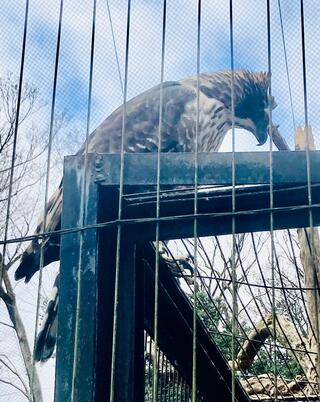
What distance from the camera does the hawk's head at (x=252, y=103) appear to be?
479 centimetres

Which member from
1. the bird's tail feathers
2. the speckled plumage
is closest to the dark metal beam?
the bird's tail feathers

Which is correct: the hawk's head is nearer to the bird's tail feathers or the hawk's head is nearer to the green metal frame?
the bird's tail feathers

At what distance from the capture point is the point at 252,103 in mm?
4980

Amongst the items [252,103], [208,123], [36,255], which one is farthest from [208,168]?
[252,103]

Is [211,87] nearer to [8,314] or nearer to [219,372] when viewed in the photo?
[219,372]

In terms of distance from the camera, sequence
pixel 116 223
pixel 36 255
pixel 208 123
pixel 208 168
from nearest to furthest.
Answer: pixel 116 223, pixel 208 168, pixel 36 255, pixel 208 123

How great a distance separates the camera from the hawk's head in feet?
15.7

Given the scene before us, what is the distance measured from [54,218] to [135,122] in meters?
1.21

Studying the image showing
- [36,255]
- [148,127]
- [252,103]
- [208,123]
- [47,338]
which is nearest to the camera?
[47,338]

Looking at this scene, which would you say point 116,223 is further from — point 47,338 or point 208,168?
point 47,338

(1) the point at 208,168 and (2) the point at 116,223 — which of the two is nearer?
(2) the point at 116,223

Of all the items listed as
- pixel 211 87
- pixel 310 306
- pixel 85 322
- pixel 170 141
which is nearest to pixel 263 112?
pixel 211 87

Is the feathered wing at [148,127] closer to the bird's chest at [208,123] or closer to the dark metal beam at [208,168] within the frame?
the bird's chest at [208,123]

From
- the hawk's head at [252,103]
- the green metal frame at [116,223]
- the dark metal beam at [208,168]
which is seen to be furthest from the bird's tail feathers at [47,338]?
the hawk's head at [252,103]
